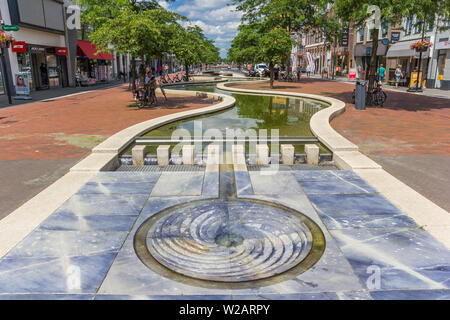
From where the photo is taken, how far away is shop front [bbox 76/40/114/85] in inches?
1319

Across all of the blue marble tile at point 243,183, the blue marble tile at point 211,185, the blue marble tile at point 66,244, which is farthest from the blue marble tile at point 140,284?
the blue marble tile at point 243,183

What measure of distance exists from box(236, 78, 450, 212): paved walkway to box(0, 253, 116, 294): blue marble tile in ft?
15.9

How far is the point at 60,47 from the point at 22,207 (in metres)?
30.0

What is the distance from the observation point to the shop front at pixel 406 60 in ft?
97.2

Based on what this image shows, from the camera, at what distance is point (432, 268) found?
354 cm

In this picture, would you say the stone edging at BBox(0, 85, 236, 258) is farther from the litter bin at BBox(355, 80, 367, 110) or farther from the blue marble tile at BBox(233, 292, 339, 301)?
the litter bin at BBox(355, 80, 367, 110)

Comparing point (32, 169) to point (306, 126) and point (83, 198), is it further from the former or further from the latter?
point (306, 126)

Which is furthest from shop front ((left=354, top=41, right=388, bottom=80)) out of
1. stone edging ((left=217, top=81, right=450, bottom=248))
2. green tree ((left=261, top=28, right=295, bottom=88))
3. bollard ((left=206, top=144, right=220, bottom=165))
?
bollard ((left=206, top=144, right=220, bottom=165))

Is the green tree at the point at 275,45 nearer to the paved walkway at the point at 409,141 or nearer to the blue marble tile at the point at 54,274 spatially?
the paved walkway at the point at 409,141

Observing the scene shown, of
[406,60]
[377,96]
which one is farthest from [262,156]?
[406,60]

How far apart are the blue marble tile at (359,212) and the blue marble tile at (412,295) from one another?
4.25 ft

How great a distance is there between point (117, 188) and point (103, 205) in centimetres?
71

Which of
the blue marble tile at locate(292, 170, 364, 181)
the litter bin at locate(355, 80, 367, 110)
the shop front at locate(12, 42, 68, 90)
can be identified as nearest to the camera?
the blue marble tile at locate(292, 170, 364, 181)
